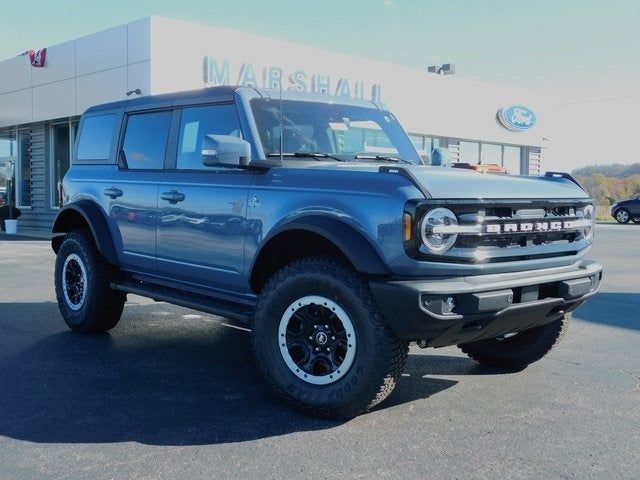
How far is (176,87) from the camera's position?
17.2 m

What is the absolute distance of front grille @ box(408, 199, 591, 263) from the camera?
12.4ft

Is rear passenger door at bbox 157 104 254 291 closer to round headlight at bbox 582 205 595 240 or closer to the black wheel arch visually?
the black wheel arch

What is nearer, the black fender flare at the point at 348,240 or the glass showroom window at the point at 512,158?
the black fender flare at the point at 348,240

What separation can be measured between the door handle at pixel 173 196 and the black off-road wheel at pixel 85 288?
1.24 meters

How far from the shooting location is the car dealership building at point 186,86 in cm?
1725

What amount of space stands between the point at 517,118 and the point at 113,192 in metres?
26.0

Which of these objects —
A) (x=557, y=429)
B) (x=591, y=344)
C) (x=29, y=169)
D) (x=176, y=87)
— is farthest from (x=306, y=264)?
(x=29, y=169)

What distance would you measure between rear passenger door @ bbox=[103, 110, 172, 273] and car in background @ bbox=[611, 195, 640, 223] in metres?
30.3

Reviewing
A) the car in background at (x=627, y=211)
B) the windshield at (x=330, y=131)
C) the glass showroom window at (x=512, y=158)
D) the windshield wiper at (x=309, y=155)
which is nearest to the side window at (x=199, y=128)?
the windshield at (x=330, y=131)

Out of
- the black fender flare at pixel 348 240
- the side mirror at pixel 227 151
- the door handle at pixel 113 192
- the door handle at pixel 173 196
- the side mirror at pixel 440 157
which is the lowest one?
the black fender flare at pixel 348 240

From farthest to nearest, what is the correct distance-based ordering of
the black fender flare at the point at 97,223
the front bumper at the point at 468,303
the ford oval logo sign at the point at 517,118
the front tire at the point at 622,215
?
1. the front tire at the point at 622,215
2. the ford oval logo sign at the point at 517,118
3. the black fender flare at the point at 97,223
4. the front bumper at the point at 468,303

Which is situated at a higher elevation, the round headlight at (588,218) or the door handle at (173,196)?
the door handle at (173,196)

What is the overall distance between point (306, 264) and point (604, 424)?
1978 mm

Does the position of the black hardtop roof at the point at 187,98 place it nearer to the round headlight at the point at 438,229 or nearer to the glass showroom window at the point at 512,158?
the round headlight at the point at 438,229
